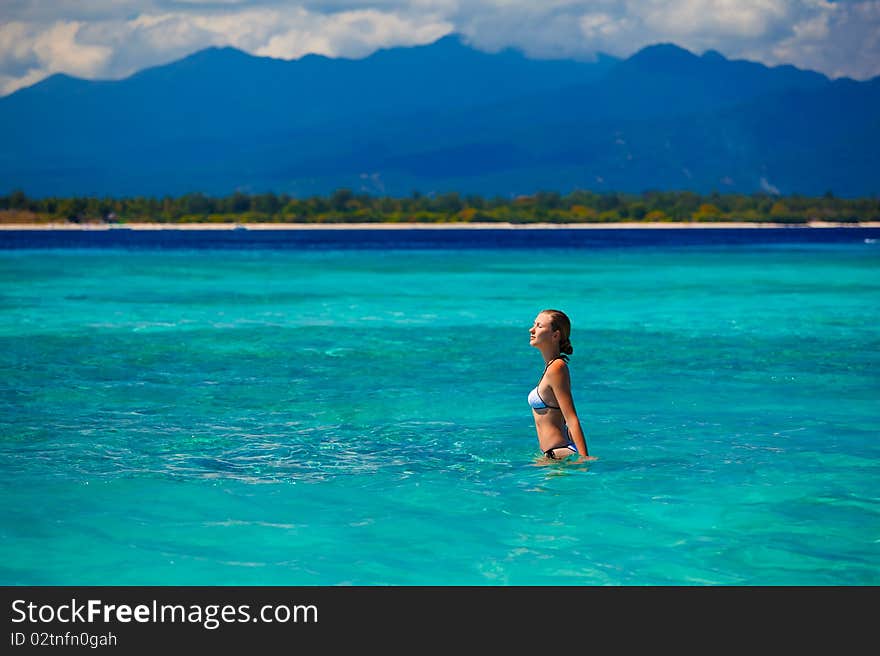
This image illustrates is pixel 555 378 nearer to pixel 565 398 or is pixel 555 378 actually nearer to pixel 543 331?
pixel 565 398

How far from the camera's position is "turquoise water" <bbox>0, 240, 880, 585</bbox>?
29.6ft

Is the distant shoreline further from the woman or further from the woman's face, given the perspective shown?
the woman's face

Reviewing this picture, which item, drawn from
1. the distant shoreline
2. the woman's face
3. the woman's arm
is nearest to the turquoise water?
the woman's arm

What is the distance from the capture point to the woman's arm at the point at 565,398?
10031 millimetres

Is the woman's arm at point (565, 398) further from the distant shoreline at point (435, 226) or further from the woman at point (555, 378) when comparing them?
the distant shoreline at point (435, 226)

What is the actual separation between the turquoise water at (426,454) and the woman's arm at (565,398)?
2.04 feet

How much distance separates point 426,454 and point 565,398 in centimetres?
281

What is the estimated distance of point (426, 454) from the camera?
12492 mm

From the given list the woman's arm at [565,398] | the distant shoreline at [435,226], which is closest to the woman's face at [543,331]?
the woman's arm at [565,398]

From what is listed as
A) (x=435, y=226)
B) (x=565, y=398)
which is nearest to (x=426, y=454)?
(x=565, y=398)

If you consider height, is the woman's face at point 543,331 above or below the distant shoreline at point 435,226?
above

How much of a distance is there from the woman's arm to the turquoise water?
2.04 ft
